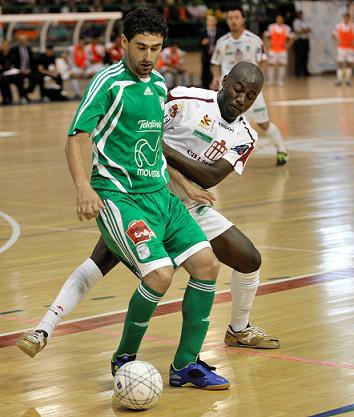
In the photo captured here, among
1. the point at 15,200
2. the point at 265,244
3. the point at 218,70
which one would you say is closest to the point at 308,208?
the point at 265,244

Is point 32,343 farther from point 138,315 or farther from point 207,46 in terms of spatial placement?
point 207,46

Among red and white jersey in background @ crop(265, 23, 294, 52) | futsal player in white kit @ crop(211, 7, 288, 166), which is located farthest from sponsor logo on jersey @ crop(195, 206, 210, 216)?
red and white jersey in background @ crop(265, 23, 294, 52)

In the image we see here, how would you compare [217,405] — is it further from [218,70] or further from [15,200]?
[218,70]

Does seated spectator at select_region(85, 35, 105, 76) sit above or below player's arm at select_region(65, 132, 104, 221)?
below

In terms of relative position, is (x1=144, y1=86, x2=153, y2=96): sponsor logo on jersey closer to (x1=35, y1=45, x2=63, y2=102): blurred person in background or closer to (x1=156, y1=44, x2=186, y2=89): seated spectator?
(x1=35, y1=45, x2=63, y2=102): blurred person in background

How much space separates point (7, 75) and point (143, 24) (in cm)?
2403

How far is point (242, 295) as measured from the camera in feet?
22.3

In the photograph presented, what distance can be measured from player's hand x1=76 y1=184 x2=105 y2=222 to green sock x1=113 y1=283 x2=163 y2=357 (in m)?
0.49

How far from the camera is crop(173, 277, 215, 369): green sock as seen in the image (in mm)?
5965

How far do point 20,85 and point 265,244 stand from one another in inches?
795

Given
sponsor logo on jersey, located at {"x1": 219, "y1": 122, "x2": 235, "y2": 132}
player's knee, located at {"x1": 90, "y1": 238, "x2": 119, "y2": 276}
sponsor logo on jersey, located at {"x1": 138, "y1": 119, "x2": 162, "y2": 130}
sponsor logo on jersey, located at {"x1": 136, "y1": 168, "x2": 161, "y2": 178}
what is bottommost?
player's knee, located at {"x1": 90, "y1": 238, "x2": 119, "y2": 276}

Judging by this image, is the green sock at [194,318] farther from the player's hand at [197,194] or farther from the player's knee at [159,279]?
the player's hand at [197,194]

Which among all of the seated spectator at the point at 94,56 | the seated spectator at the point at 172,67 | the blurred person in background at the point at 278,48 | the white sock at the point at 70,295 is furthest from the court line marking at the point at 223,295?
the blurred person in background at the point at 278,48

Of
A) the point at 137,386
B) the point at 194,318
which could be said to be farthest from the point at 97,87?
the point at 137,386
